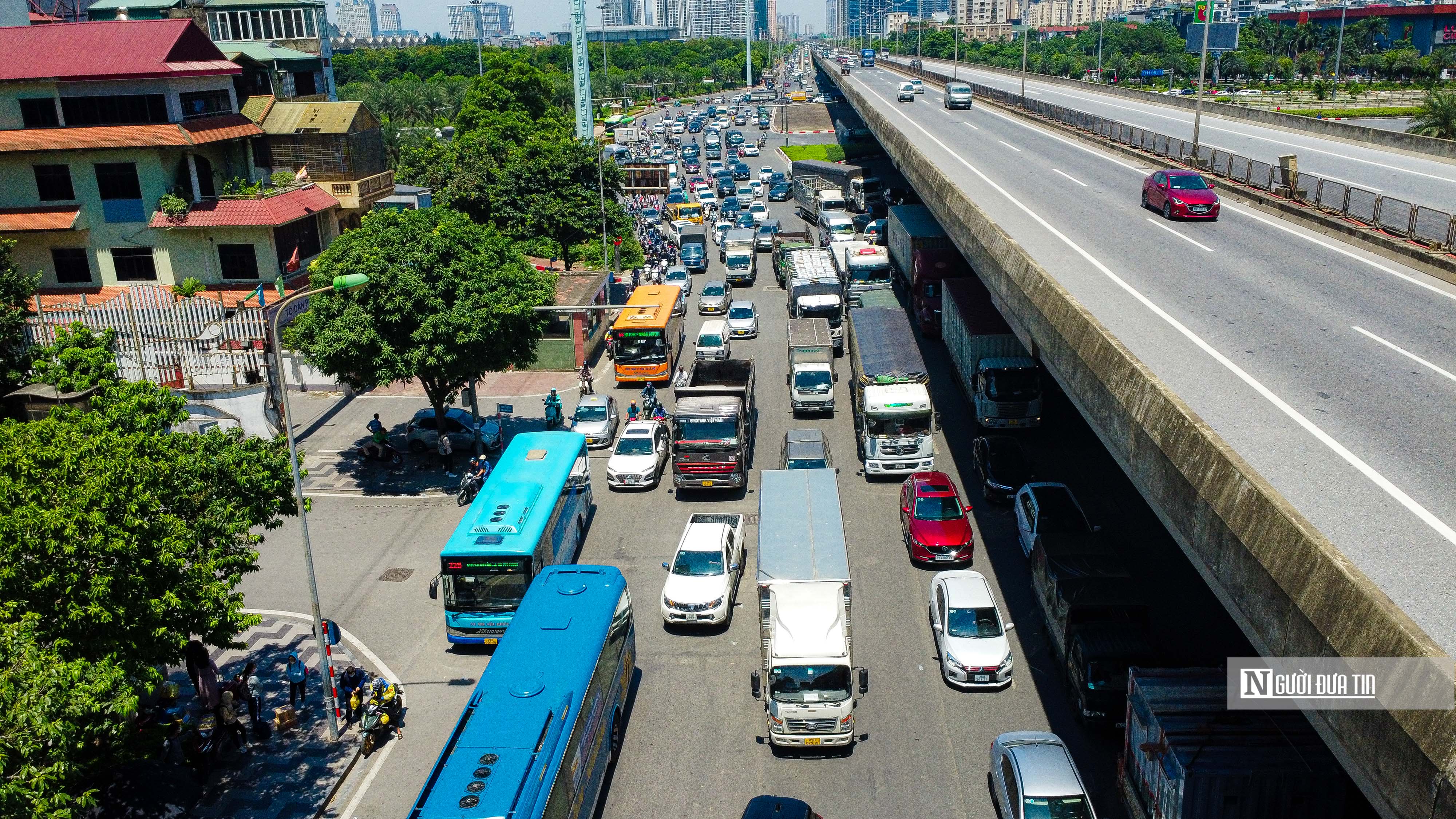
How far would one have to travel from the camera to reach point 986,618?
20391 millimetres

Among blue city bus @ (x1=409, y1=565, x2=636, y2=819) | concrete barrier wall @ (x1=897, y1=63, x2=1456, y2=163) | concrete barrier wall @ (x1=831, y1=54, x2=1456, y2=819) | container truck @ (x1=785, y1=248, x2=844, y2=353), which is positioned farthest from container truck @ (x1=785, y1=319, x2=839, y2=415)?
concrete barrier wall @ (x1=897, y1=63, x2=1456, y2=163)

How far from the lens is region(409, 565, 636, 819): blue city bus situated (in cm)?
1334

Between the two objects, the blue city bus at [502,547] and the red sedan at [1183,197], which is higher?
the red sedan at [1183,197]

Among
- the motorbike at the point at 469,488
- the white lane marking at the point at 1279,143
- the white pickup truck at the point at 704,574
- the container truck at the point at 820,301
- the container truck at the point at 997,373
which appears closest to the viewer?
the white pickup truck at the point at 704,574

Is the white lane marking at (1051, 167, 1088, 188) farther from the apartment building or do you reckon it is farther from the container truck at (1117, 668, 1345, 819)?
the apartment building

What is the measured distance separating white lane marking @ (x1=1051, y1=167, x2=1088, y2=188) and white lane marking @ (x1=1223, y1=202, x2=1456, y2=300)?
5.37 m

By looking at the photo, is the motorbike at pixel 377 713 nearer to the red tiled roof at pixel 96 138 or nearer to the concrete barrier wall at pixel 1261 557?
the concrete barrier wall at pixel 1261 557

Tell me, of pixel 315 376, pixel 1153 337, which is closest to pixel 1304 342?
pixel 1153 337

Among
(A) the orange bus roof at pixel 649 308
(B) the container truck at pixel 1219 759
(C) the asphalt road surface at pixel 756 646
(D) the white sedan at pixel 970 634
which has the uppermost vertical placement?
(A) the orange bus roof at pixel 649 308

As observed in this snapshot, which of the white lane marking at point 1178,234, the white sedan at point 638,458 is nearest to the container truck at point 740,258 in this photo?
the white sedan at point 638,458

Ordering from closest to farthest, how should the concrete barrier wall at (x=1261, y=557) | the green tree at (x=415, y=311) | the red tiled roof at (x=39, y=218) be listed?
1. the concrete barrier wall at (x=1261, y=557)
2. the green tree at (x=415, y=311)
3. the red tiled roof at (x=39, y=218)

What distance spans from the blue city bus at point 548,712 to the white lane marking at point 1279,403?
451 inches

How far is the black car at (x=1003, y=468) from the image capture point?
27812mm

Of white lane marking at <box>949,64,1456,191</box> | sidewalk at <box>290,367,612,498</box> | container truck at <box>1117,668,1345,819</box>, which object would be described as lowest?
sidewalk at <box>290,367,612,498</box>
